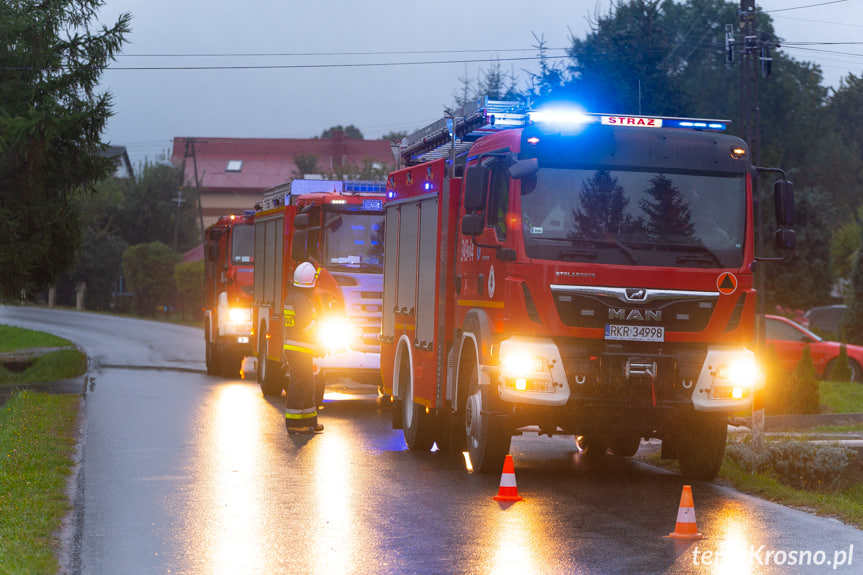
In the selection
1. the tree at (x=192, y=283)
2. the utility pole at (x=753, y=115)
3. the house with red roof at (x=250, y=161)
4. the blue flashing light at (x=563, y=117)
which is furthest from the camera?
the house with red roof at (x=250, y=161)

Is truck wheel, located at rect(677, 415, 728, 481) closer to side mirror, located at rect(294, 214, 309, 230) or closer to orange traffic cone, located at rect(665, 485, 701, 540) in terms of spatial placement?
orange traffic cone, located at rect(665, 485, 701, 540)

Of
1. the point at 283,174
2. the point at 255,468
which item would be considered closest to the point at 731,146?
the point at 255,468

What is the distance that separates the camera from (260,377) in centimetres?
2152

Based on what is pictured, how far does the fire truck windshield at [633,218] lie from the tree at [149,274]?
49.2m

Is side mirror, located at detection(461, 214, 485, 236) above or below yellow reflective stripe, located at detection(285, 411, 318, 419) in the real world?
above

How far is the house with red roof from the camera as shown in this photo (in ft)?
289

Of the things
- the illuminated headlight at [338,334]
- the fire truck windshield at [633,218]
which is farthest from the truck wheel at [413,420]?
the illuminated headlight at [338,334]

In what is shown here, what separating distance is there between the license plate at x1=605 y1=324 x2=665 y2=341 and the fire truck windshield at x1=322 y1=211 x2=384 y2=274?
7.46m

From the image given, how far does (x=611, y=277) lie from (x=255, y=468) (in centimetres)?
394

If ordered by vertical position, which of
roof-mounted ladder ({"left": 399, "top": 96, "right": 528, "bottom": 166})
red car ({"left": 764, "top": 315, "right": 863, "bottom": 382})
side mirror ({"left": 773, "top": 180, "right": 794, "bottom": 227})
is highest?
roof-mounted ladder ({"left": 399, "top": 96, "right": 528, "bottom": 166})

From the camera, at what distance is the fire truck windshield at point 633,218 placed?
10.8 m

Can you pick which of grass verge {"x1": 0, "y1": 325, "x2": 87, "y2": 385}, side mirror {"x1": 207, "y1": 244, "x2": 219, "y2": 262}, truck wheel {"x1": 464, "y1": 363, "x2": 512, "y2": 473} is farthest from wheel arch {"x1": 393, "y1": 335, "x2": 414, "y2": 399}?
side mirror {"x1": 207, "y1": 244, "x2": 219, "y2": 262}

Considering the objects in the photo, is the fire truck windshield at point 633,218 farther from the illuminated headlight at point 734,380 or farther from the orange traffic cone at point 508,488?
the orange traffic cone at point 508,488

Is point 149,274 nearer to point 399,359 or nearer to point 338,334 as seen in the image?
point 338,334
